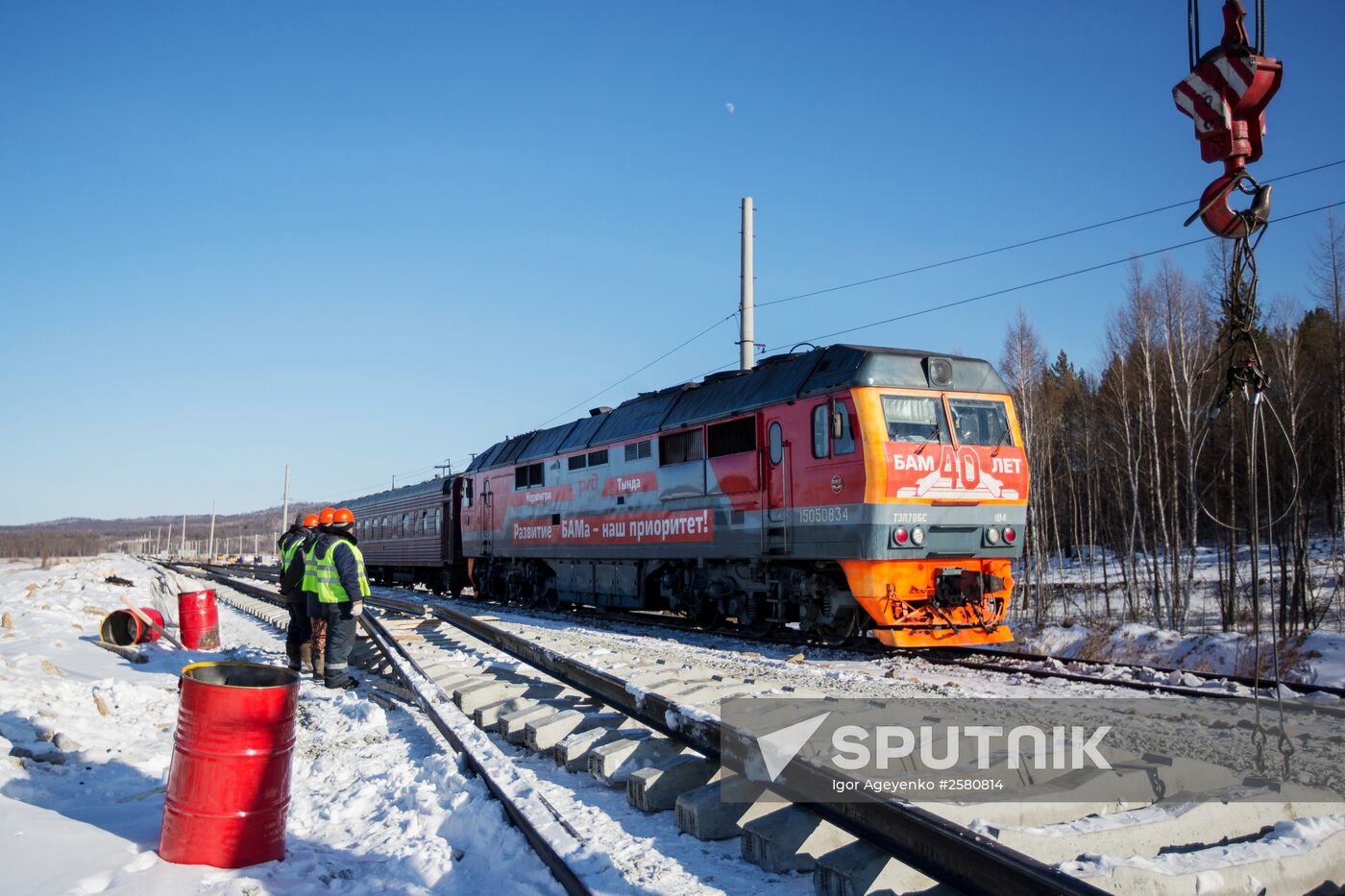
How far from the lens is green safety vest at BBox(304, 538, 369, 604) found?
891 cm

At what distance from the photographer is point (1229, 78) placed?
454 cm

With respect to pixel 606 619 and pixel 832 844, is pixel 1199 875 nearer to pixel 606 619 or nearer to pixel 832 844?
pixel 832 844

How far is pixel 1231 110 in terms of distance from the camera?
4566mm

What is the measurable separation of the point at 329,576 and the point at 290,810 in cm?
413

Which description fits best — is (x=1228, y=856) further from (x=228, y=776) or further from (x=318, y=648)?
(x=318, y=648)

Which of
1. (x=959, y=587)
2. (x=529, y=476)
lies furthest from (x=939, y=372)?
(x=529, y=476)

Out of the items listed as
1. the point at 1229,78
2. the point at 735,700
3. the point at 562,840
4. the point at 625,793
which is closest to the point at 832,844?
the point at 562,840

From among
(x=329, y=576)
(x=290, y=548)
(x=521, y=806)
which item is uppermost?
(x=290, y=548)

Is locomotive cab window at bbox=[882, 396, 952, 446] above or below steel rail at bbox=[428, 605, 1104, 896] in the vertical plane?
above

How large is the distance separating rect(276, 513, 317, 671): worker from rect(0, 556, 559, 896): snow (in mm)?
1130

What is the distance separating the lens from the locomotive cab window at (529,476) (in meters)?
18.9

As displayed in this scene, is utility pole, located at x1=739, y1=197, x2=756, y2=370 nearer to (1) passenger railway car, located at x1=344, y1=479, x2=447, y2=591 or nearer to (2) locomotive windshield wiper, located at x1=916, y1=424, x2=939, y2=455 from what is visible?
(2) locomotive windshield wiper, located at x1=916, y1=424, x2=939, y2=455

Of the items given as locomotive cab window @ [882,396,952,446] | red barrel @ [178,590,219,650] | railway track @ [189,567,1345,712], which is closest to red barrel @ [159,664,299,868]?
railway track @ [189,567,1345,712]

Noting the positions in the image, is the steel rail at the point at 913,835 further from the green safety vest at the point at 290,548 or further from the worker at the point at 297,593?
the green safety vest at the point at 290,548
